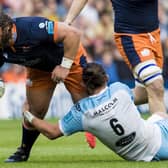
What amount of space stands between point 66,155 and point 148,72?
147 centimetres

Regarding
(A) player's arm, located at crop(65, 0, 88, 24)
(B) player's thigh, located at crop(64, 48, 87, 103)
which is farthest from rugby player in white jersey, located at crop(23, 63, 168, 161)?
(A) player's arm, located at crop(65, 0, 88, 24)

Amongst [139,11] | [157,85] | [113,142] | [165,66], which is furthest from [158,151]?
[165,66]

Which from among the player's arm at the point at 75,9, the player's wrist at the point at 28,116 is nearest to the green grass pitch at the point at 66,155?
the player's wrist at the point at 28,116

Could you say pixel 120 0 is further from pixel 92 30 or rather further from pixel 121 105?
pixel 92 30

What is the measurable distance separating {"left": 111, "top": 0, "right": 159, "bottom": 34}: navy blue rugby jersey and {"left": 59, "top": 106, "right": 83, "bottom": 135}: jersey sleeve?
2226 millimetres

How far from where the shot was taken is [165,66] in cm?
2195

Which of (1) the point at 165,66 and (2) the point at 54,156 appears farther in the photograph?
(1) the point at 165,66

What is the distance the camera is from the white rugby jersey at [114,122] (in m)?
8.50

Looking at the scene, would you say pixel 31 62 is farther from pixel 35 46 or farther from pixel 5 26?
pixel 5 26

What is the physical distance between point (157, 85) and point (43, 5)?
40.9ft

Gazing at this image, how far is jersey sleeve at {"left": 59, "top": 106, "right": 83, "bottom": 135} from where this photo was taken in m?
8.55

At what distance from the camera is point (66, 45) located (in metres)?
8.97

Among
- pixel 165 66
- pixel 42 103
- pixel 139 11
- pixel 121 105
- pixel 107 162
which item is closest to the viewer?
pixel 121 105

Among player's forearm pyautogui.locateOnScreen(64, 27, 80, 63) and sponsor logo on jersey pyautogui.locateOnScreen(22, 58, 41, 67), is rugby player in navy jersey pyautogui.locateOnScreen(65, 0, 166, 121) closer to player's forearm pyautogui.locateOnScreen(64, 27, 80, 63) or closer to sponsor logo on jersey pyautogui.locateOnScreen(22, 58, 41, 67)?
sponsor logo on jersey pyautogui.locateOnScreen(22, 58, 41, 67)
